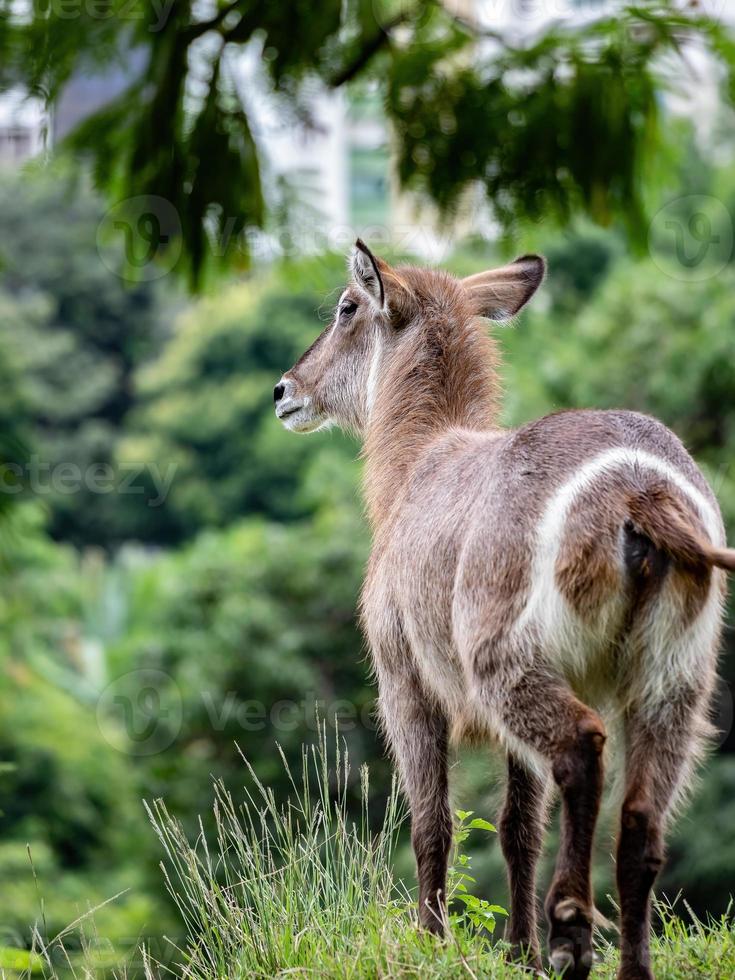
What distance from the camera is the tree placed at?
17.4 feet

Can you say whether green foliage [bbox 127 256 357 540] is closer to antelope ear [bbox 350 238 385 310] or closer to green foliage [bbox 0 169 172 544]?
green foliage [bbox 0 169 172 544]

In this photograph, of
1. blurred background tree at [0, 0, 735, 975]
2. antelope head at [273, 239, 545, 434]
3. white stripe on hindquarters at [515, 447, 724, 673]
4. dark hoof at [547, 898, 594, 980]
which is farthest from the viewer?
blurred background tree at [0, 0, 735, 975]

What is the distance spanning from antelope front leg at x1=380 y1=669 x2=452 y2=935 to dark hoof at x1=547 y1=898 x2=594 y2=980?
1.00 metres

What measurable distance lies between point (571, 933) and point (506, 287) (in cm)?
272

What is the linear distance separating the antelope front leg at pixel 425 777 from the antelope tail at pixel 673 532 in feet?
3.80

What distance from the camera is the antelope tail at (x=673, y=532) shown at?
3.41 metres

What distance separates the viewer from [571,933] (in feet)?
11.1

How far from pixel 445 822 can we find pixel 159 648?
12660 millimetres

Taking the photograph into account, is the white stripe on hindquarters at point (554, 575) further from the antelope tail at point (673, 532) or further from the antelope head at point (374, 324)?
the antelope head at point (374, 324)

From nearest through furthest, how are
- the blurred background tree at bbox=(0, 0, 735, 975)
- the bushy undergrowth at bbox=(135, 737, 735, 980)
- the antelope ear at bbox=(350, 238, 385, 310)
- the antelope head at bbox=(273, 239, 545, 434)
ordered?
the bushy undergrowth at bbox=(135, 737, 735, 980), the antelope ear at bbox=(350, 238, 385, 310), the antelope head at bbox=(273, 239, 545, 434), the blurred background tree at bbox=(0, 0, 735, 975)

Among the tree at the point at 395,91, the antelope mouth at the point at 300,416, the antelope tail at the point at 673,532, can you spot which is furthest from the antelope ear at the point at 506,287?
the antelope tail at the point at 673,532

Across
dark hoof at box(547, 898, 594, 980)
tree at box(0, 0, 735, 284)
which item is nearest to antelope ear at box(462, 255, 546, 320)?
tree at box(0, 0, 735, 284)

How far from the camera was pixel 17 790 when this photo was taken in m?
17.0

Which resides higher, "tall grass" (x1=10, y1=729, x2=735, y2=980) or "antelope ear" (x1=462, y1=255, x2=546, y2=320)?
"antelope ear" (x1=462, y1=255, x2=546, y2=320)
